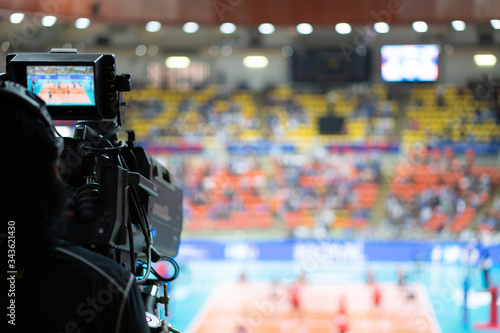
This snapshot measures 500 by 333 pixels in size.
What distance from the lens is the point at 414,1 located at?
339 centimetres

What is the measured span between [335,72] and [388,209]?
421cm

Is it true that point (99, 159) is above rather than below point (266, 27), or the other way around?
below

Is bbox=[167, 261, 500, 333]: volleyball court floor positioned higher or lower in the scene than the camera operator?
lower

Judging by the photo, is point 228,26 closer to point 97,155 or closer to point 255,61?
point 97,155

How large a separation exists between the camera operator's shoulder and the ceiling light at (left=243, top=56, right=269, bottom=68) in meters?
22.2

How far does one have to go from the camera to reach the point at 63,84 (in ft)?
5.96

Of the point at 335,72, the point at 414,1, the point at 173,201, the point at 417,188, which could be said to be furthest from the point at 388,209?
the point at 173,201

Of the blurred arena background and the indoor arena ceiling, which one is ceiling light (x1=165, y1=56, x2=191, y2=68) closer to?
the blurred arena background

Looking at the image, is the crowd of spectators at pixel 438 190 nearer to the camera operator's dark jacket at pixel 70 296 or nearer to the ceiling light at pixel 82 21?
the ceiling light at pixel 82 21

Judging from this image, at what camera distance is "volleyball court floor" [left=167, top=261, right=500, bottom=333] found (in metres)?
10.6

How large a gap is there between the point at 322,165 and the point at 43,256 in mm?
18814

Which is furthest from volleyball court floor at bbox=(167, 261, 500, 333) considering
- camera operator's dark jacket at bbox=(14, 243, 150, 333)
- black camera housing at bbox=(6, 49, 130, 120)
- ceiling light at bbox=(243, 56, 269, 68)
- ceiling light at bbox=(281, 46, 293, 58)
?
ceiling light at bbox=(243, 56, 269, 68)

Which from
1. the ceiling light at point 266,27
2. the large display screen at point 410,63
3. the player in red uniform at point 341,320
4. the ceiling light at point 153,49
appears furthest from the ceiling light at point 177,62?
the ceiling light at point 266,27

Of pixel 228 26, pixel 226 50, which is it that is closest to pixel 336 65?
pixel 226 50
